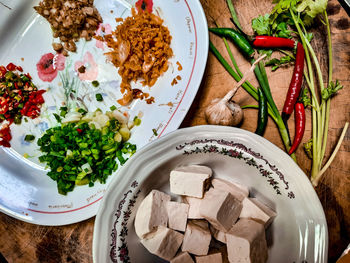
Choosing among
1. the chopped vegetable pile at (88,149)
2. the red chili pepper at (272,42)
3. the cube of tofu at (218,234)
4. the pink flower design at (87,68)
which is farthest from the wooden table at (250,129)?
the pink flower design at (87,68)

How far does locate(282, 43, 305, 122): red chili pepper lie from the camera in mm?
1601

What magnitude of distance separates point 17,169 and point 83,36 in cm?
109

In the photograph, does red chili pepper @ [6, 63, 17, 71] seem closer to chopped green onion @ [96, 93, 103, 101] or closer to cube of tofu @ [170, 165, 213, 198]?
chopped green onion @ [96, 93, 103, 101]

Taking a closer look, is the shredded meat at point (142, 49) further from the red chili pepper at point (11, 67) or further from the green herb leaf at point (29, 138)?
the red chili pepper at point (11, 67)

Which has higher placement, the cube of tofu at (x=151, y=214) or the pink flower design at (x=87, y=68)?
the pink flower design at (x=87, y=68)

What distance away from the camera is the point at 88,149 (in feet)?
5.63

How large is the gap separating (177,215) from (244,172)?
422 millimetres

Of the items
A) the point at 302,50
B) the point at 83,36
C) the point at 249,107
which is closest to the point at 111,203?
the point at 249,107

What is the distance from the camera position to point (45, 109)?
6.53 feet

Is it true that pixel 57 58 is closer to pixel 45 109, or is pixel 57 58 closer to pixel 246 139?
pixel 45 109

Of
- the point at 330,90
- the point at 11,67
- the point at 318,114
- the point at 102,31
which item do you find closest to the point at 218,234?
the point at 318,114

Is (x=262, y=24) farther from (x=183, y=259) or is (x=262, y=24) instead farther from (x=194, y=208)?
(x=183, y=259)

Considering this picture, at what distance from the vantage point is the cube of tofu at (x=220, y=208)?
128cm

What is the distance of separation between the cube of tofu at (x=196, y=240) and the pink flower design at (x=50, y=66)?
4.89 ft
